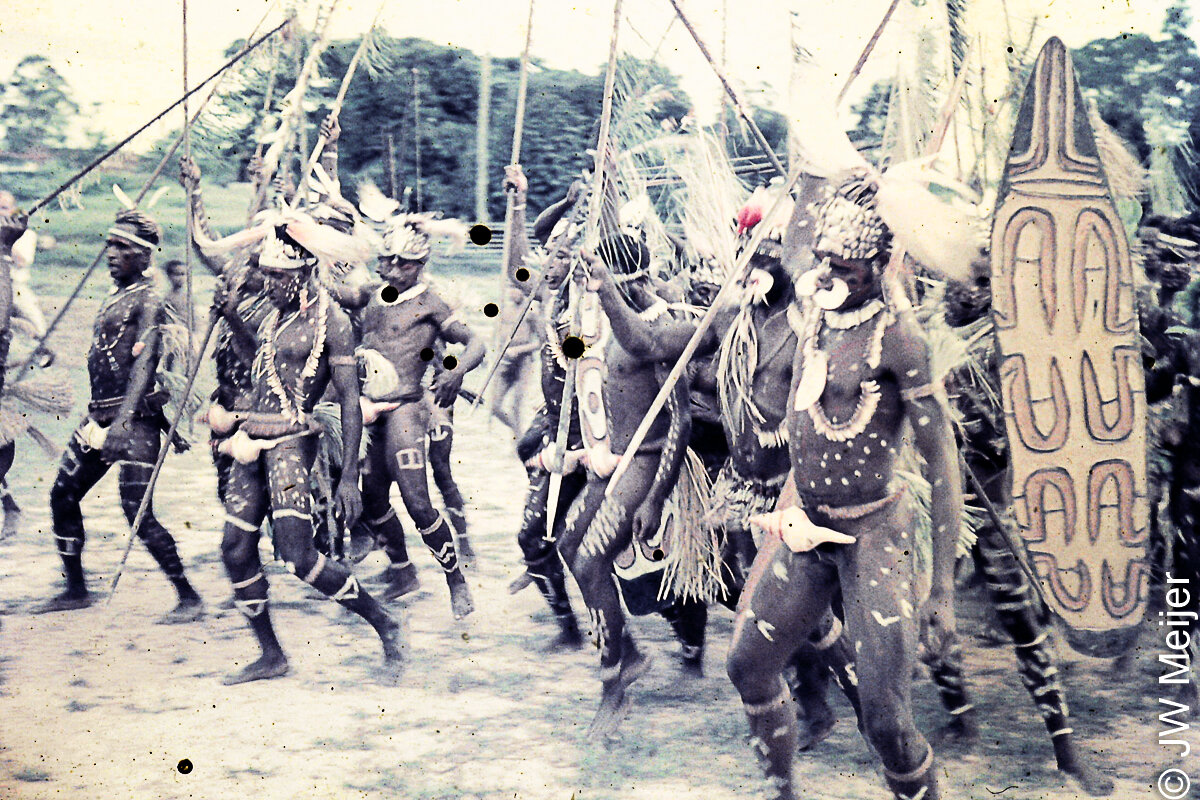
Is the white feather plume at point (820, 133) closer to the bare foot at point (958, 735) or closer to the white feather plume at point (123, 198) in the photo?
the bare foot at point (958, 735)

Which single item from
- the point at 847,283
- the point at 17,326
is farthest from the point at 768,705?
the point at 17,326

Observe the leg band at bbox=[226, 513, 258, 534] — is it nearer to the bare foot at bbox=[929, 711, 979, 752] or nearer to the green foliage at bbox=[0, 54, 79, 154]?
the green foliage at bbox=[0, 54, 79, 154]

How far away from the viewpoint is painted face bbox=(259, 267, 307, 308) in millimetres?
4754

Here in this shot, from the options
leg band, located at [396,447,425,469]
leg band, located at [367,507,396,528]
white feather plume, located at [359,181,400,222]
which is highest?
white feather plume, located at [359,181,400,222]

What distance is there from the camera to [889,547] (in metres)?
3.53

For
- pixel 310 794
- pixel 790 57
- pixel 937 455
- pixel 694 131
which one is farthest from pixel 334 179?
pixel 937 455

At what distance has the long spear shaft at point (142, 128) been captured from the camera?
4.91 metres

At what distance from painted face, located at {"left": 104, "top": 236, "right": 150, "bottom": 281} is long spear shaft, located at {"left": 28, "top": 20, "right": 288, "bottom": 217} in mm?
265

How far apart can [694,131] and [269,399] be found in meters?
1.79

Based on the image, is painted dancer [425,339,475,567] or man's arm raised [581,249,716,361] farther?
painted dancer [425,339,475,567]

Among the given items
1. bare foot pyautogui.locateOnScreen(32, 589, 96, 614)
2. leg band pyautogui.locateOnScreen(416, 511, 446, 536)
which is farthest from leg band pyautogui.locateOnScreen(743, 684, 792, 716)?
bare foot pyautogui.locateOnScreen(32, 589, 96, 614)

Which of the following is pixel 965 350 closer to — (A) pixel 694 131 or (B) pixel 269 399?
(A) pixel 694 131

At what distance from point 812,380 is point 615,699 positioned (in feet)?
5.07

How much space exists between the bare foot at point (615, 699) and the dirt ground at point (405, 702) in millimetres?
42
